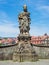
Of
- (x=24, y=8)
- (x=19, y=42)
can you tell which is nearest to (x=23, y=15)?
(x=24, y=8)

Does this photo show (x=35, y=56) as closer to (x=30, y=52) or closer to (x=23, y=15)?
(x=30, y=52)

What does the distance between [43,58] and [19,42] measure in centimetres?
292

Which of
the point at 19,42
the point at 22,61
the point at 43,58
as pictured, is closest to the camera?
the point at 22,61

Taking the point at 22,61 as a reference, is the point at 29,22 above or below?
above

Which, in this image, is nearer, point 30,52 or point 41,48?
point 30,52

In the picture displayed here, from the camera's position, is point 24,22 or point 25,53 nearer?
point 25,53

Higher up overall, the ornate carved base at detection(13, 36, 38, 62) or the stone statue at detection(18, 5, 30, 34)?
the stone statue at detection(18, 5, 30, 34)

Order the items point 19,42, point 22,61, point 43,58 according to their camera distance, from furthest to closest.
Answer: point 43,58 < point 19,42 < point 22,61

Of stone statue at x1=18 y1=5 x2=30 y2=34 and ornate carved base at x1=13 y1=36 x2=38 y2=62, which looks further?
stone statue at x1=18 y1=5 x2=30 y2=34

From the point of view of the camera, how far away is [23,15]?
19.9 m

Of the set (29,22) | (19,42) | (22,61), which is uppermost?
(29,22)

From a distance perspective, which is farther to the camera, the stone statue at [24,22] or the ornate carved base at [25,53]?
the stone statue at [24,22]

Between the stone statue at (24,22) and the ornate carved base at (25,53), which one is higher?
the stone statue at (24,22)

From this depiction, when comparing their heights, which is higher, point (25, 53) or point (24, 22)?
point (24, 22)
